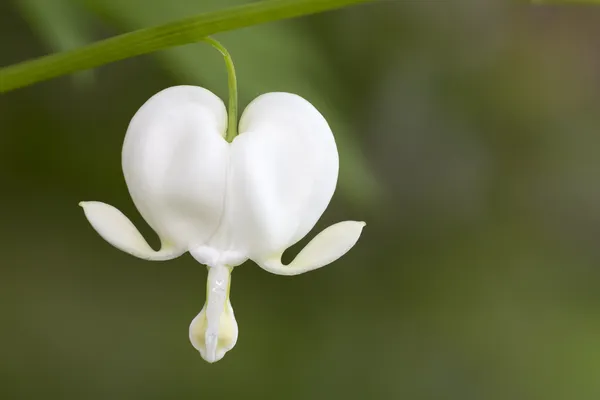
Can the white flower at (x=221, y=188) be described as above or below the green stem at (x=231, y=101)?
below

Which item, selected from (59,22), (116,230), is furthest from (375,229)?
(116,230)

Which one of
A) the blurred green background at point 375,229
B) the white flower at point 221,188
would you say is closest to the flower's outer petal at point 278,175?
the white flower at point 221,188

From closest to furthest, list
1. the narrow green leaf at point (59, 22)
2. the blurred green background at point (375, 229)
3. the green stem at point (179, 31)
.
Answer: the green stem at point (179, 31) → the narrow green leaf at point (59, 22) → the blurred green background at point (375, 229)

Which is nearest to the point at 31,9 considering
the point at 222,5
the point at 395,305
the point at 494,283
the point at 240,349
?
the point at 222,5

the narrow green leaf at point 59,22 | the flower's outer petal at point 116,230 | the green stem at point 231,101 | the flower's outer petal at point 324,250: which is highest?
the narrow green leaf at point 59,22

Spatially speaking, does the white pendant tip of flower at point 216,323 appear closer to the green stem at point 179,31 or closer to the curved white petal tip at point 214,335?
the curved white petal tip at point 214,335

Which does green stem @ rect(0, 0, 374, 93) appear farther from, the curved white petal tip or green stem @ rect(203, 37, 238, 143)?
the curved white petal tip

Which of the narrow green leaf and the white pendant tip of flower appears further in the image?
the narrow green leaf

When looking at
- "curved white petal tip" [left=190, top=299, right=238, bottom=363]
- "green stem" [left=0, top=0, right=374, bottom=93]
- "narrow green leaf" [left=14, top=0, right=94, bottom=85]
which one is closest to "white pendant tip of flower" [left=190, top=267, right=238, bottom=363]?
"curved white petal tip" [left=190, top=299, right=238, bottom=363]
